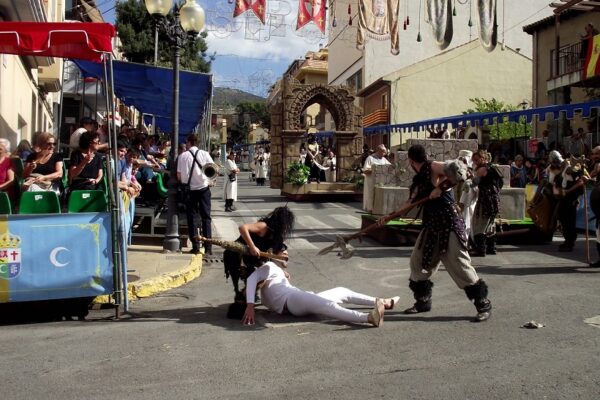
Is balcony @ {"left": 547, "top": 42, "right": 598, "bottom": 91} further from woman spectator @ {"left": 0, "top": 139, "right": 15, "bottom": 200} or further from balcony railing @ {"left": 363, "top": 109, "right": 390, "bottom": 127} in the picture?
woman spectator @ {"left": 0, "top": 139, "right": 15, "bottom": 200}

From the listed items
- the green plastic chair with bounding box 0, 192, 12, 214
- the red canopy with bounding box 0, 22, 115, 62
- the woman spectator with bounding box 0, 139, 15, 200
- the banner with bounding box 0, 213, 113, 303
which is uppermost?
the red canopy with bounding box 0, 22, 115, 62

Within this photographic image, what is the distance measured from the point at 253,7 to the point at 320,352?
554 inches

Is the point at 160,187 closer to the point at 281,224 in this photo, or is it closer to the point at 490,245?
the point at 490,245

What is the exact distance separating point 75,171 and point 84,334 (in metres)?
3.04

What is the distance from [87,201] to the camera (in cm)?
721

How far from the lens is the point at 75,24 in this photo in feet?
21.6

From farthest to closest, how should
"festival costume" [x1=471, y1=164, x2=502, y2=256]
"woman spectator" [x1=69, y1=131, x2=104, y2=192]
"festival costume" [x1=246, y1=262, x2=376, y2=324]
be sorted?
"festival costume" [x1=471, y1=164, x2=502, y2=256] → "woman spectator" [x1=69, y1=131, x2=104, y2=192] → "festival costume" [x1=246, y1=262, x2=376, y2=324]

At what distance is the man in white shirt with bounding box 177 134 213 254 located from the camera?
10188 mm

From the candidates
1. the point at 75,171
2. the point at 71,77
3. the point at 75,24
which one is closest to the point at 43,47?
Answer: the point at 75,24

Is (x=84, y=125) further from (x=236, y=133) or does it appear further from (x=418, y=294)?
(x=236, y=133)

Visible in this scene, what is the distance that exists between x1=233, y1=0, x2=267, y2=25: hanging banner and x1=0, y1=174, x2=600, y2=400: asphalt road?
11.2 meters

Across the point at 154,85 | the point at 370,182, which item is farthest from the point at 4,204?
the point at 370,182

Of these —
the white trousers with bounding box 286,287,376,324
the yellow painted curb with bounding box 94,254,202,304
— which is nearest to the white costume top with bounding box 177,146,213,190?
the yellow painted curb with bounding box 94,254,202,304

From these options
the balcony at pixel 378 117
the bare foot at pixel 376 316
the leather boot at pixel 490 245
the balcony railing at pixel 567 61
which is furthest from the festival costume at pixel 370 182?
the balcony at pixel 378 117
